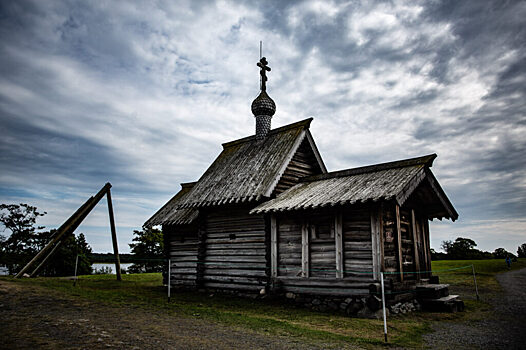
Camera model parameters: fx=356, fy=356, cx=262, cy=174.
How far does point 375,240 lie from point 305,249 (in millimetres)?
2651

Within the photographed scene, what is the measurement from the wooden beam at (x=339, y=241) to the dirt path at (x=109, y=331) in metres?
4.54

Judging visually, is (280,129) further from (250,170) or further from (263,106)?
(250,170)

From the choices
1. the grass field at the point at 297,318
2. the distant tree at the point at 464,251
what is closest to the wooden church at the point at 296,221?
the grass field at the point at 297,318

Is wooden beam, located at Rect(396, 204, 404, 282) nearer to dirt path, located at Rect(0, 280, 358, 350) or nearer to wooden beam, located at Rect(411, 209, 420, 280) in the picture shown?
wooden beam, located at Rect(411, 209, 420, 280)

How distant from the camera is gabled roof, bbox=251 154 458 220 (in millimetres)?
11242

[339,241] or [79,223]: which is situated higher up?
[79,223]

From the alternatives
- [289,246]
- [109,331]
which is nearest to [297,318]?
[289,246]

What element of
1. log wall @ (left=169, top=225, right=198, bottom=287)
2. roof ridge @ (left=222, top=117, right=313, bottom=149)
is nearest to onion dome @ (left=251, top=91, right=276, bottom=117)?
roof ridge @ (left=222, top=117, right=313, bottom=149)

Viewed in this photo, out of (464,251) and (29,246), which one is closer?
(29,246)

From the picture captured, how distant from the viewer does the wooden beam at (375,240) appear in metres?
11.2

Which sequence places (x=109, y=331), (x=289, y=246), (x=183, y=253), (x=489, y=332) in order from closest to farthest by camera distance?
(x=109, y=331) → (x=489, y=332) → (x=289, y=246) → (x=183, y=253)

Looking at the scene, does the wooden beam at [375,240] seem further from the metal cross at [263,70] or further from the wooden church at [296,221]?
the metal cross at [263,70]

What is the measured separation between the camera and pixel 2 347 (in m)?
6.06

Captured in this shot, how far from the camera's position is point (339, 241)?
39.7 feet
